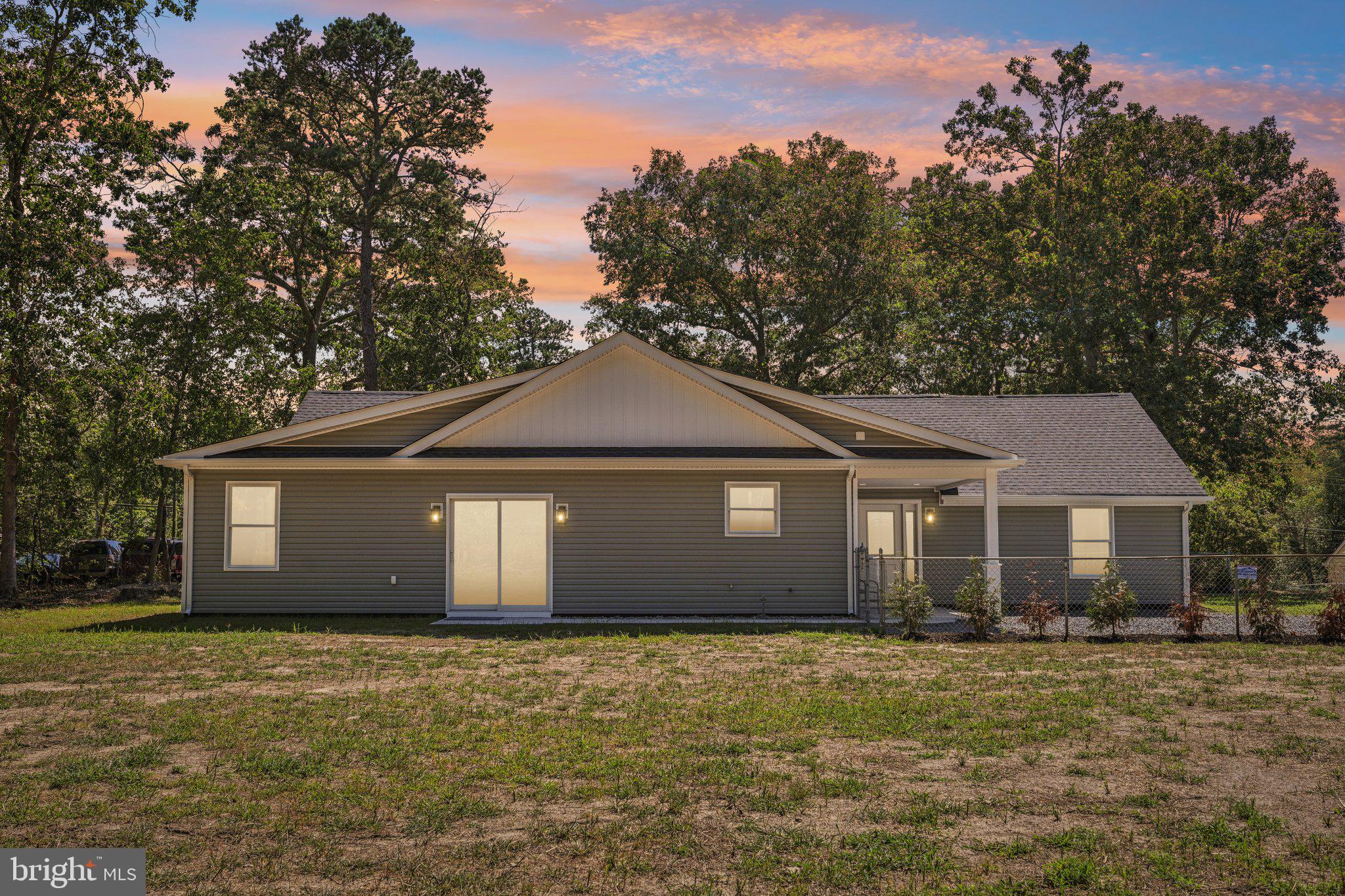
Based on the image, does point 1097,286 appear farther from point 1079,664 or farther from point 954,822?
point 954,822

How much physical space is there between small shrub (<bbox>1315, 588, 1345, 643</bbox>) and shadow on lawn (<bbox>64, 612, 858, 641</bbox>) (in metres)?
6.79

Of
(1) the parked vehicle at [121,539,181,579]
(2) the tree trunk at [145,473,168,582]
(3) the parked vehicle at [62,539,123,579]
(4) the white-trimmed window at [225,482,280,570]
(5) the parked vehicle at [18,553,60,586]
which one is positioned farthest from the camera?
(1) the parked vehicle at [121,539,181,579]

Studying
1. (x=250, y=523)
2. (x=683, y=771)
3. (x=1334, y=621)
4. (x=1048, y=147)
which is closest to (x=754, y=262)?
(x=1048, y=147)

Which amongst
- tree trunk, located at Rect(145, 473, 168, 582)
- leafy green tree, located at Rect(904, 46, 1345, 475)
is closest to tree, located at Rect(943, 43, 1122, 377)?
leafy green tree, located at Rect(904, 46, 1345, 475)

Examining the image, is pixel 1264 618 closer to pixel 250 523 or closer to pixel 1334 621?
pixel 1334 621

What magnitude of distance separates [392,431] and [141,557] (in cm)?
1681

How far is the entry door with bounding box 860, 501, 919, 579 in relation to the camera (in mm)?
21156

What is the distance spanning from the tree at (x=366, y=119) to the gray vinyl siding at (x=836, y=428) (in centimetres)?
2026

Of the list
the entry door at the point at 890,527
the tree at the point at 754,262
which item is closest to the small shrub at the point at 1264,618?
the entry door at the point at 890,527

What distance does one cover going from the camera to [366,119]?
3553cm

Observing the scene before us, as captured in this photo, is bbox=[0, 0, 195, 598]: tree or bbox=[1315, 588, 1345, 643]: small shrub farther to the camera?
bbox=[0, 0, 195, 598]: tree

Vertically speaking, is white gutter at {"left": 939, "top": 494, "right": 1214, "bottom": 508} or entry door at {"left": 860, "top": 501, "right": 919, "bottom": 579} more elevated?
white gutter at {"left": 939, "top": 494, "right": 1214, "bottom": 508}

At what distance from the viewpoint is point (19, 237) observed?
23.5m

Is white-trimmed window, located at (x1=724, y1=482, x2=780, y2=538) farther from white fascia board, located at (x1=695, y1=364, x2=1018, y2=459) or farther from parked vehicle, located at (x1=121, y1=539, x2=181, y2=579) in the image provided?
parked vehicle, located at (x1=121, y1=539, x2=181, y2=579)
